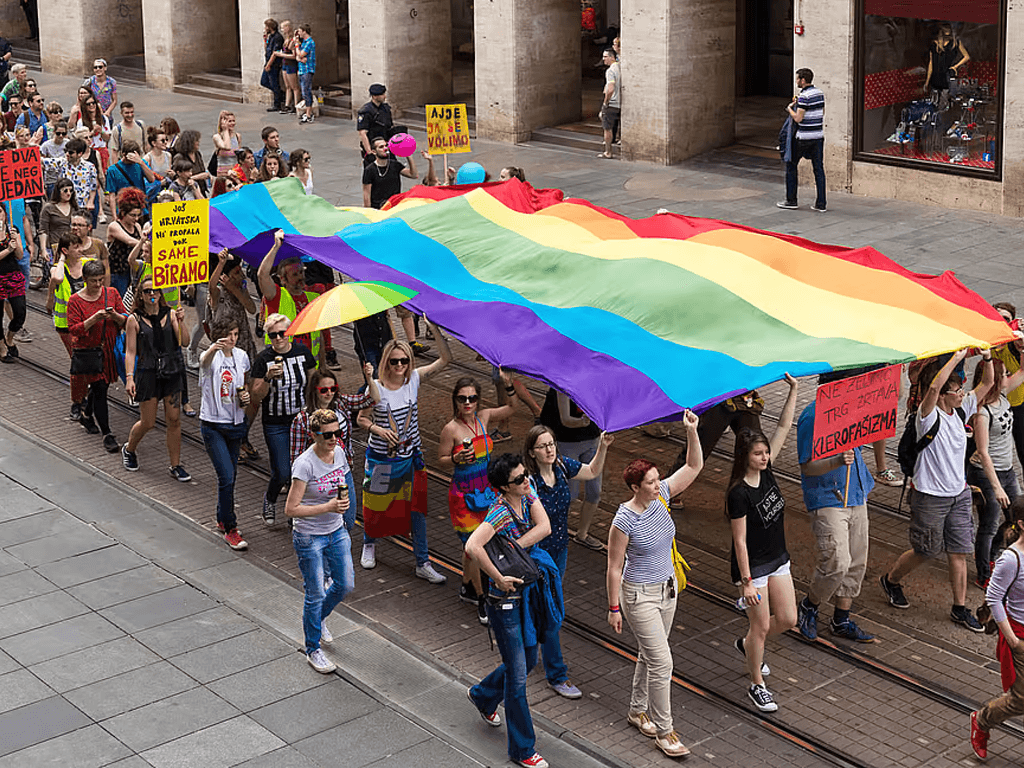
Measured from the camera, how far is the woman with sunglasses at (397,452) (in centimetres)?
1043

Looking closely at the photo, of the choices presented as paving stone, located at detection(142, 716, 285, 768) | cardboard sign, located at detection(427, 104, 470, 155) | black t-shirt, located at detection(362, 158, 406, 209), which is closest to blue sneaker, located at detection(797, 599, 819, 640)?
paving stone, located at detection(142, 716, 285, 768)

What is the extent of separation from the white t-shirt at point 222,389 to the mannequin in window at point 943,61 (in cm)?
1315

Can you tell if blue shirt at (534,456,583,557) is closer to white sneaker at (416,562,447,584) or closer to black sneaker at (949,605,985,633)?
white sneaker at (416,562,447,584)

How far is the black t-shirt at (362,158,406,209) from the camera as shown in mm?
17312

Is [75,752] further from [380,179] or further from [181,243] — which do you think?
[380,179]

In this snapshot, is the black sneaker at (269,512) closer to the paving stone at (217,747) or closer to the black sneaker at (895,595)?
the paving stone at (217,747)

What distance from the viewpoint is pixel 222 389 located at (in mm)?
11141

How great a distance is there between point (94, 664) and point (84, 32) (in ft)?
97.9

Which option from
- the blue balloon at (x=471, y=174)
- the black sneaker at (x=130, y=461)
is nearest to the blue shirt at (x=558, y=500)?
the black sneaker at (x=130, y=461)

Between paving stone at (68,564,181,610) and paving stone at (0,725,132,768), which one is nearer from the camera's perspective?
paving stone at (0,725,132,768)

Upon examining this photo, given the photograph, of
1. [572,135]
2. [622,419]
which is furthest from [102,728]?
[572,135]

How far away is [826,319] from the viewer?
988cm

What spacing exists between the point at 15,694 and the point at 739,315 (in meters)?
5.27

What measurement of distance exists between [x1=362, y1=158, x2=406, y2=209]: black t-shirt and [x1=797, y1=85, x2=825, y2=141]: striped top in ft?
20.1
